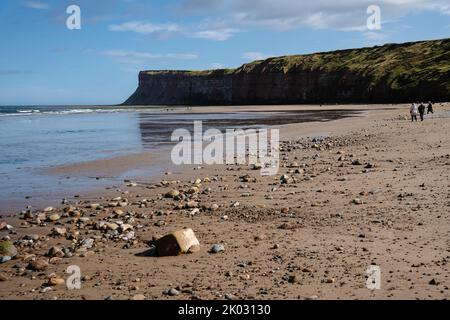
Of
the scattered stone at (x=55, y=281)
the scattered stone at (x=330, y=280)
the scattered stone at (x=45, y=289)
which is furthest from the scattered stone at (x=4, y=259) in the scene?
the scattered stone at (x=330, y=280)

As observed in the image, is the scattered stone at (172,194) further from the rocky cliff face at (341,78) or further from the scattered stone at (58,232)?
the rocky cliff face at (341,78)

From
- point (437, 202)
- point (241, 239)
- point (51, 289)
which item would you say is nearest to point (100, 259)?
point (51, 289)

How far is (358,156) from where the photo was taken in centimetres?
1739

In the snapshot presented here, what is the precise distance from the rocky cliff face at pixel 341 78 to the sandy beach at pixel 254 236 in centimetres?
7434

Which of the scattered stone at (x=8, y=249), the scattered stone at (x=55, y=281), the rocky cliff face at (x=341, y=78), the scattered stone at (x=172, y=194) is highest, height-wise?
the rocky cliff face at (x=341, y=78)

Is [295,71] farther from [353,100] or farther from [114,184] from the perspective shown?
[114,184]

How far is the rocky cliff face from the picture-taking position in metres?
88.6

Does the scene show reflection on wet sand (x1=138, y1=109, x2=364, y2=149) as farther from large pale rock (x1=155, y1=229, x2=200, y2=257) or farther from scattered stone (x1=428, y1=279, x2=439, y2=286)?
scattered stone (x1=428, y1=279, x2=439, y2=286)

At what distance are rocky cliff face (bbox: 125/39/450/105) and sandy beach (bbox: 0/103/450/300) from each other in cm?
7434

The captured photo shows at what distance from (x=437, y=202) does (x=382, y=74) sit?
95082 millimetres

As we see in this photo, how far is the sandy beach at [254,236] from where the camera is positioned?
6.20m

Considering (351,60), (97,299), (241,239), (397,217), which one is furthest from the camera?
(351,60)

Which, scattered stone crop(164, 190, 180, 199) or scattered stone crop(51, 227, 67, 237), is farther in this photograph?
scattered stone crop(164, 190, 180, 199)

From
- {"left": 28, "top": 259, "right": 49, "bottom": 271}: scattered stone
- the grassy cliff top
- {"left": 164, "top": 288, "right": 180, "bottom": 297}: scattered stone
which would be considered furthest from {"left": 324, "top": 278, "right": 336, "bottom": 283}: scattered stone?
the grassy cliff top
